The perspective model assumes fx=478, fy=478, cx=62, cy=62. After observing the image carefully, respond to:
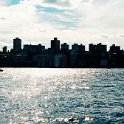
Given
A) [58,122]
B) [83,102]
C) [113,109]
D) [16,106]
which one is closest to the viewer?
[58,122]

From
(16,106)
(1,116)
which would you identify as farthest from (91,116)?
(16,106)

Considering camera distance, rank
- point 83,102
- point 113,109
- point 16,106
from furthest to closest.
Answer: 1. point 83,102
2. point 16,106
3. point 113,109

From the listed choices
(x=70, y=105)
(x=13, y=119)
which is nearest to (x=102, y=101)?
(x=70, y=105)

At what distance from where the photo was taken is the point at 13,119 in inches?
2456

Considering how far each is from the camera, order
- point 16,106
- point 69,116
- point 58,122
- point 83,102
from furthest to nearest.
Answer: point 83,102, point 16,106, point 69,116, point 58,122

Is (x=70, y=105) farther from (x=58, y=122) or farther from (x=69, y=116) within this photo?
(x=58, y=122)

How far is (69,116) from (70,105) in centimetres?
1438

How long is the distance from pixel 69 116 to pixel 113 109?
1046cm

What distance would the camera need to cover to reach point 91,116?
2586 inches

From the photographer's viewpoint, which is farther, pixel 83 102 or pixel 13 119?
pixel 83 102

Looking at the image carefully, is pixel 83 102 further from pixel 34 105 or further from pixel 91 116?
pixel 91 116

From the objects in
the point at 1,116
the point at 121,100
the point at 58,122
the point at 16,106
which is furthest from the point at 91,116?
the point at 121,100

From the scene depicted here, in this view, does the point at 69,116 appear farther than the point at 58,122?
Yes

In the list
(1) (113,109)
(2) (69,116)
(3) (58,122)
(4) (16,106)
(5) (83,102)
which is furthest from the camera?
(5) (83,102)
